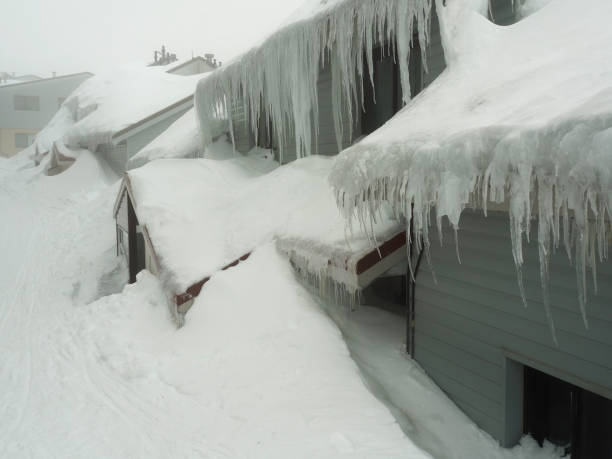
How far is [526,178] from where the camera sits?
2719mm

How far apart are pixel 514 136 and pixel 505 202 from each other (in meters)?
0.93

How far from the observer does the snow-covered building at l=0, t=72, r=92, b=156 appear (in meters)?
37.2

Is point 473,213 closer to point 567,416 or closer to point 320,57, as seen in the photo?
point 567,416

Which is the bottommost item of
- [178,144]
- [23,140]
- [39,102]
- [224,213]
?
[23,140]

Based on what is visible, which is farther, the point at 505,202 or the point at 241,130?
the point at 241,130

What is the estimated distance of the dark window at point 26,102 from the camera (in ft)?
123

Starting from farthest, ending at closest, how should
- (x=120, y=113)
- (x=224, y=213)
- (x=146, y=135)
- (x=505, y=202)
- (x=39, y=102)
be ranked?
(x=39, y=102) < (x=120, y=113) < (x=146, y=135) < (x=224, y=213) < (x=505, y=202)

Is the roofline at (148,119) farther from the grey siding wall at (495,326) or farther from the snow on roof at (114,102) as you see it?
the grey siding wall at (495,326)

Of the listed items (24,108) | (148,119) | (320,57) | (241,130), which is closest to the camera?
(320,57)

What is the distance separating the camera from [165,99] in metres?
20.4

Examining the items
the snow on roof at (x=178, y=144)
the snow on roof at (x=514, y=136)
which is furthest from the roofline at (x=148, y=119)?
the snow on roof at (x=514, y=136)

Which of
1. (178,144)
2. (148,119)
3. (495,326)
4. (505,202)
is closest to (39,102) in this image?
(148,119)

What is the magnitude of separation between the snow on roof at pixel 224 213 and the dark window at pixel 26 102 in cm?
3435

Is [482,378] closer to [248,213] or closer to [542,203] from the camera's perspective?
[542,203]
